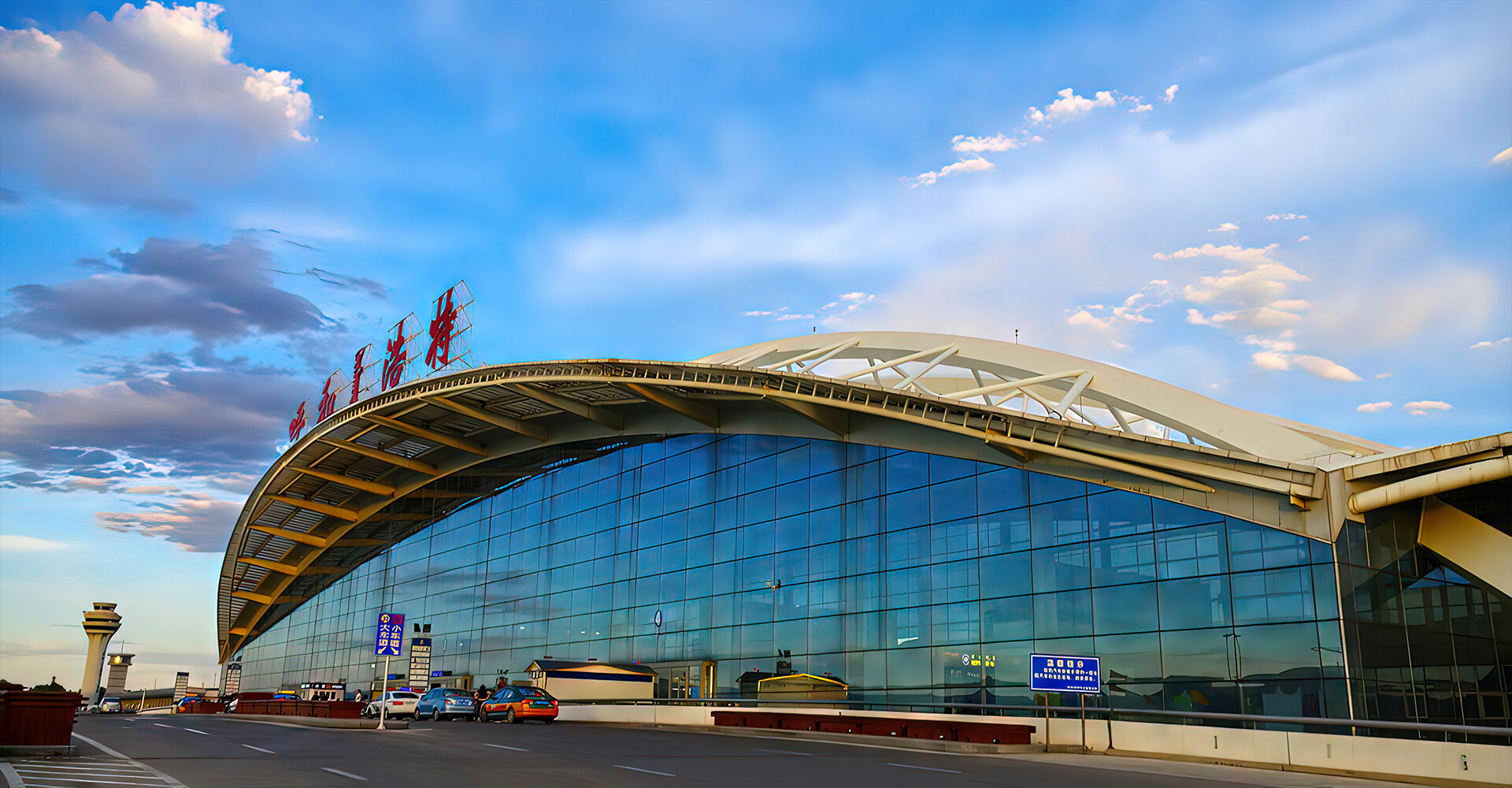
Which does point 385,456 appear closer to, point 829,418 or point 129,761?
point 829,418

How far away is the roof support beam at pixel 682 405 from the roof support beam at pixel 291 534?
3431 cm

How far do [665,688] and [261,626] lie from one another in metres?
54.5

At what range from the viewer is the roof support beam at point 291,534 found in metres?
67.6

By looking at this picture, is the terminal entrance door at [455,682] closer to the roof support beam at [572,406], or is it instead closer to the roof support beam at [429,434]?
the roof support beam at [429,434]

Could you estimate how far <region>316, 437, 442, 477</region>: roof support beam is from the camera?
55562mm

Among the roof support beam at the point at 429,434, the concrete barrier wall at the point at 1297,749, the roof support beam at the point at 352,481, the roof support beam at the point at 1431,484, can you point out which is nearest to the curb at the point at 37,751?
the concrete barrier wall at the point at 1297,749

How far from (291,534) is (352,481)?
1011 centimetres

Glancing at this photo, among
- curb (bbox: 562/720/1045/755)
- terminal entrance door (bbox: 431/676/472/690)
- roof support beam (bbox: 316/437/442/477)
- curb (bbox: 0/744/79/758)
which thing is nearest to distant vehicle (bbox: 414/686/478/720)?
terminal entrance door (bbox: 431/676/472/690)

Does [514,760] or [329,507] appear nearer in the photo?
[514,760]

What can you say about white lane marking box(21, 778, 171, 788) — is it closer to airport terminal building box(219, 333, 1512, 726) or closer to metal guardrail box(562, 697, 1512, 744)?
metal guardrail box(562, 697, 1512, 744)

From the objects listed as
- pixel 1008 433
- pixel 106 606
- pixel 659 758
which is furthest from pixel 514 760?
pixel 106 606

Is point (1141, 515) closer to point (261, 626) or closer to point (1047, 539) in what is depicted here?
point (1047, 539)

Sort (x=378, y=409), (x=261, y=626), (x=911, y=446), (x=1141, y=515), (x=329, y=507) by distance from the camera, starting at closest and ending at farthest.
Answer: (x=1141, y=515), (x=911, y=446), (x=378, y=409), (x=329, y=507), (x=261, y=626)

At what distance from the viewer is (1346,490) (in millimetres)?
26578
